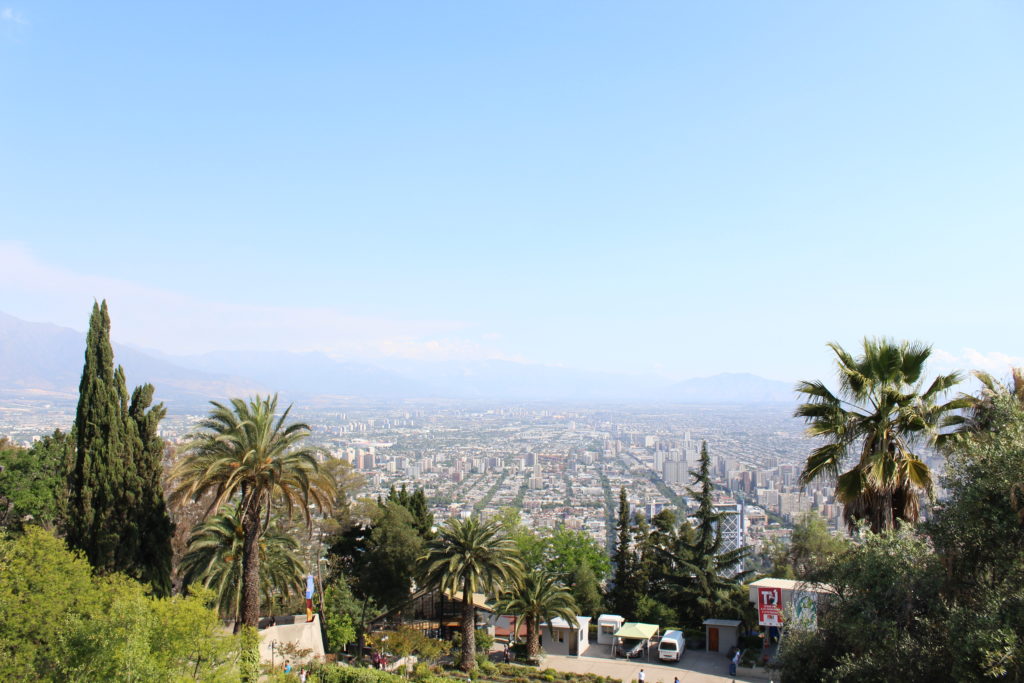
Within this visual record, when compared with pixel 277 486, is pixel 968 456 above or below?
above

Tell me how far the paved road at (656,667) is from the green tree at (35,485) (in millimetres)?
17405

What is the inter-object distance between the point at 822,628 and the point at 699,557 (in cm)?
2373

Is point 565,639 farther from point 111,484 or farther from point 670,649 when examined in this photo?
point 111,484

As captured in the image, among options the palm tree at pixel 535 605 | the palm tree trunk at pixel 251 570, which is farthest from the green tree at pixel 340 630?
the palm tree trunk at pixel 251 570

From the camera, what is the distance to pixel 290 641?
18859 millimetres

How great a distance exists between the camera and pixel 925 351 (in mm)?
9492

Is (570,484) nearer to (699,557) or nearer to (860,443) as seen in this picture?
(699,557)

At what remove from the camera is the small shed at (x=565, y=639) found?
A: 2791 cm

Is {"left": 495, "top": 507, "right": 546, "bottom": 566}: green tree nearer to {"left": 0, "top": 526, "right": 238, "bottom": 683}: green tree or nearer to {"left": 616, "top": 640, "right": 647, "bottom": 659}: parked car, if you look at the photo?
{"left": 616, "top": 640, "right": 647, "bottom": 659}: parked car

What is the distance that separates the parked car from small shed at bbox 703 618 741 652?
110 inches

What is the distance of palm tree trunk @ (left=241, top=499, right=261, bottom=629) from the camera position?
16766 millimetres

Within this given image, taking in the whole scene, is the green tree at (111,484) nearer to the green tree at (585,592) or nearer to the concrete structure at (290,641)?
the concrete structure at (290,641)

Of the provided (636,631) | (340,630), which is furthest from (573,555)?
(340,630)

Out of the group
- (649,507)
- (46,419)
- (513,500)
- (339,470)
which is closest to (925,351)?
(339,470)
